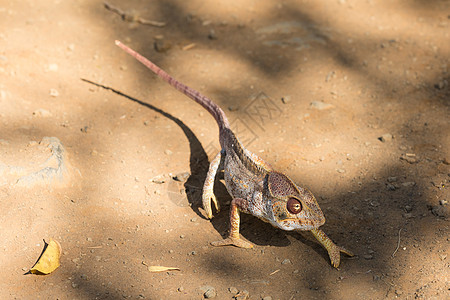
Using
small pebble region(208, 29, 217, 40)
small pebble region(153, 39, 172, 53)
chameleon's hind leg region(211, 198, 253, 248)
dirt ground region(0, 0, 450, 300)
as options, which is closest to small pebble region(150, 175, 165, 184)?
dirt ground region(0, 0, 450, 300)

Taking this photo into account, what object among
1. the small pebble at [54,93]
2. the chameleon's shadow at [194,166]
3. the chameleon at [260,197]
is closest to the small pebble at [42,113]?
the small pebble at [54,93]

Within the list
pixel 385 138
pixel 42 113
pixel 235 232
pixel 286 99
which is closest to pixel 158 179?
pixel 235 232

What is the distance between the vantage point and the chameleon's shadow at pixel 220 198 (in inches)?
164

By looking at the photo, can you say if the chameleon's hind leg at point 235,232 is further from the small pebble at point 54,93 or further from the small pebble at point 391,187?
the small pebble at point 54,93

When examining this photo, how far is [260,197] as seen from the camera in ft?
13.1

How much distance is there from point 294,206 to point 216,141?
1.88m

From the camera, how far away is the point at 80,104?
229 inches

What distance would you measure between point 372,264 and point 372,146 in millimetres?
1714

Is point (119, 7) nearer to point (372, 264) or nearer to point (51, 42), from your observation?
point (51, 42)

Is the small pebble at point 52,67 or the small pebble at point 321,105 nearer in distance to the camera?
the small pebble at point 321,105

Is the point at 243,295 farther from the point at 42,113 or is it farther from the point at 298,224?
the point at 42,113

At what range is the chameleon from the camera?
372 cm

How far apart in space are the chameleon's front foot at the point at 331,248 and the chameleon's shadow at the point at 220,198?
0.32 metres

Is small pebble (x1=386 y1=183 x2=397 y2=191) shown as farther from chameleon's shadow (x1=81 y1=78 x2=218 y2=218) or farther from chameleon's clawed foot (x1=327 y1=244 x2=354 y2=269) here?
chameleon's shadow (x1=81 y1=78 x2=218 y2=218)
